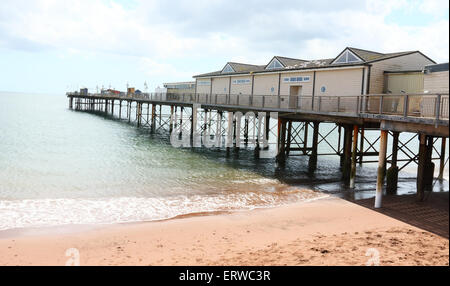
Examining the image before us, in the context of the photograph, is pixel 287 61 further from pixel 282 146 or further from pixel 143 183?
pixel 143 183

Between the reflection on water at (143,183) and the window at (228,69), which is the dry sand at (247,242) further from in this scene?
the window at (228,69)

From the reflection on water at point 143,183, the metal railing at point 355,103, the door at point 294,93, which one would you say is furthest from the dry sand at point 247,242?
the door at point 294,93

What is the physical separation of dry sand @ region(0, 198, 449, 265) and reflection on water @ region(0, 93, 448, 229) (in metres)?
1.62

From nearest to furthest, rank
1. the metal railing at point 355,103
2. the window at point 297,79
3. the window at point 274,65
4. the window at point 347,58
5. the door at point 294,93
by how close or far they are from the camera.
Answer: the metal railing at point 355,103 < the window at point 347,58 < the door at point 294,93 < the window at point 297,79 < the window at point 274,65

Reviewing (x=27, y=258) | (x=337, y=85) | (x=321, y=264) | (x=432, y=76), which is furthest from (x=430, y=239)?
(x=337, y=85)

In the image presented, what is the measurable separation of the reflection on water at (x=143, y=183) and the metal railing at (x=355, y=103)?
3532mm

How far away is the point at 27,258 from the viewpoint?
28.9 feet

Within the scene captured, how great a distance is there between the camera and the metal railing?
10766 millimetres

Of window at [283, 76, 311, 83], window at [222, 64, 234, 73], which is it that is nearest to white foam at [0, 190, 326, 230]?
window at [283, 76, 311, 83]

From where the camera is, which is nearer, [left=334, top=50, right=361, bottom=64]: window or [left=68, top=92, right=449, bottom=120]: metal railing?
[left=68, top=92, right=449, bottom=120]: metal railing

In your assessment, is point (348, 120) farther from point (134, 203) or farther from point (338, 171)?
point (134, 203)

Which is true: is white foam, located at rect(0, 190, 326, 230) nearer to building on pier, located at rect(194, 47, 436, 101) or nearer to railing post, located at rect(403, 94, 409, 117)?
railing post, located at rect(403, 94, 409, 117)

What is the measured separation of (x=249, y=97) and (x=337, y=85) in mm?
5920

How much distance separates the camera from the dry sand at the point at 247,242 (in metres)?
8.24
